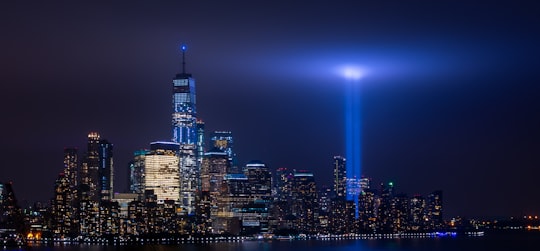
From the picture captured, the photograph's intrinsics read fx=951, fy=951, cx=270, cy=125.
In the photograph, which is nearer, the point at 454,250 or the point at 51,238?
the point at 454,250

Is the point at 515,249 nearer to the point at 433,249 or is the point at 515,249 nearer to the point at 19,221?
the point at 433,249

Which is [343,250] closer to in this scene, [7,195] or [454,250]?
[454,250]

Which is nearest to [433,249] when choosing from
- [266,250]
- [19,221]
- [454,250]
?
[454,250]

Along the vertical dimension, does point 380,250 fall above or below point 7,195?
below

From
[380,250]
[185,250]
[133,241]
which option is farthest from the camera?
[133,241]

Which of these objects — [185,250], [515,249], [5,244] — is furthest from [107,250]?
[515,249]

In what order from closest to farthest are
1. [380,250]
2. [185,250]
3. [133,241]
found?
[185,250], [380,250], [133,241]

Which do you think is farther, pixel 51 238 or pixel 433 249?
pixel 51 238

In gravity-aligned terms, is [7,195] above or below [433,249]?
above

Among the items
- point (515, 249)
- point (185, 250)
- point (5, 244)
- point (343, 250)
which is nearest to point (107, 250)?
point (185, 250)
